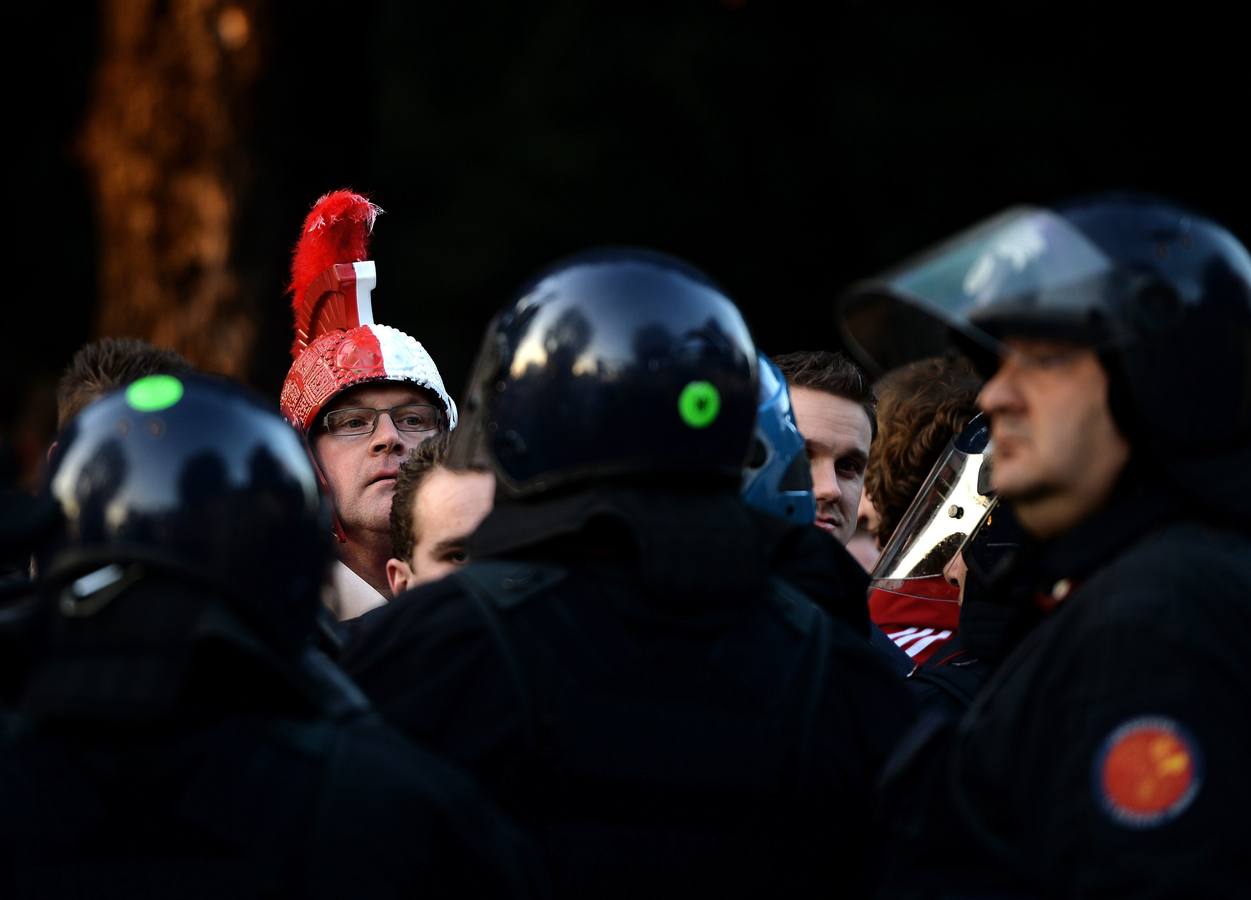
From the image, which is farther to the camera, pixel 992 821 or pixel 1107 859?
pixel 992 821

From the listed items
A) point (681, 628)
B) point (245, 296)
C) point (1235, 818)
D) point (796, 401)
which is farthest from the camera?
point (245, 296)

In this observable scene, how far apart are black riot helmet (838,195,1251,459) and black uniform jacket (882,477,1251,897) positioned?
0.12 m

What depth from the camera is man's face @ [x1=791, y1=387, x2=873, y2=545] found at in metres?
4.75

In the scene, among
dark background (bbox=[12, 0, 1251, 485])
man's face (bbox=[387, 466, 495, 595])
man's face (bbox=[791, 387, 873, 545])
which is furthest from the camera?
dark background (bbox=[12, 0, 1251, 485])

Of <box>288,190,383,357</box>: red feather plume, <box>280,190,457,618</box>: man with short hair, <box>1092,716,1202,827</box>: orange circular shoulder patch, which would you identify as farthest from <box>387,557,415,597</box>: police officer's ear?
<box>1092,716,1202,827</box>: orange circular shoulder patch

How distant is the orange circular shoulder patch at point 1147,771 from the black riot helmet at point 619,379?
32.9 inches

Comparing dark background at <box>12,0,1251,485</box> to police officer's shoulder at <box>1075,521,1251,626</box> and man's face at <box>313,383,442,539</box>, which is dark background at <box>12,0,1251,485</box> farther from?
police officer's shoulder at <box>1075,521,1251,626</box>

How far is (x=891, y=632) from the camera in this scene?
4.47 metres

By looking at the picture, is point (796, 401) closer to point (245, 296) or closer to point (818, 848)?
point (818, 848)

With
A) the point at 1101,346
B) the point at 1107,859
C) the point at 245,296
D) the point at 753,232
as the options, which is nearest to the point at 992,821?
the point at 1107,859

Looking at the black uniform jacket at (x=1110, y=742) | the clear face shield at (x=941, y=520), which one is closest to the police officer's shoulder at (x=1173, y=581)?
the black uniform jacket at (x=1110, y=742)

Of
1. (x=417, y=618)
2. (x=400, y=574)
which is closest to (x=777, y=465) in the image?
(x=400, y=574)

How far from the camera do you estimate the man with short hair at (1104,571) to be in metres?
2.19

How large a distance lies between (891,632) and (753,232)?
1028 cm
